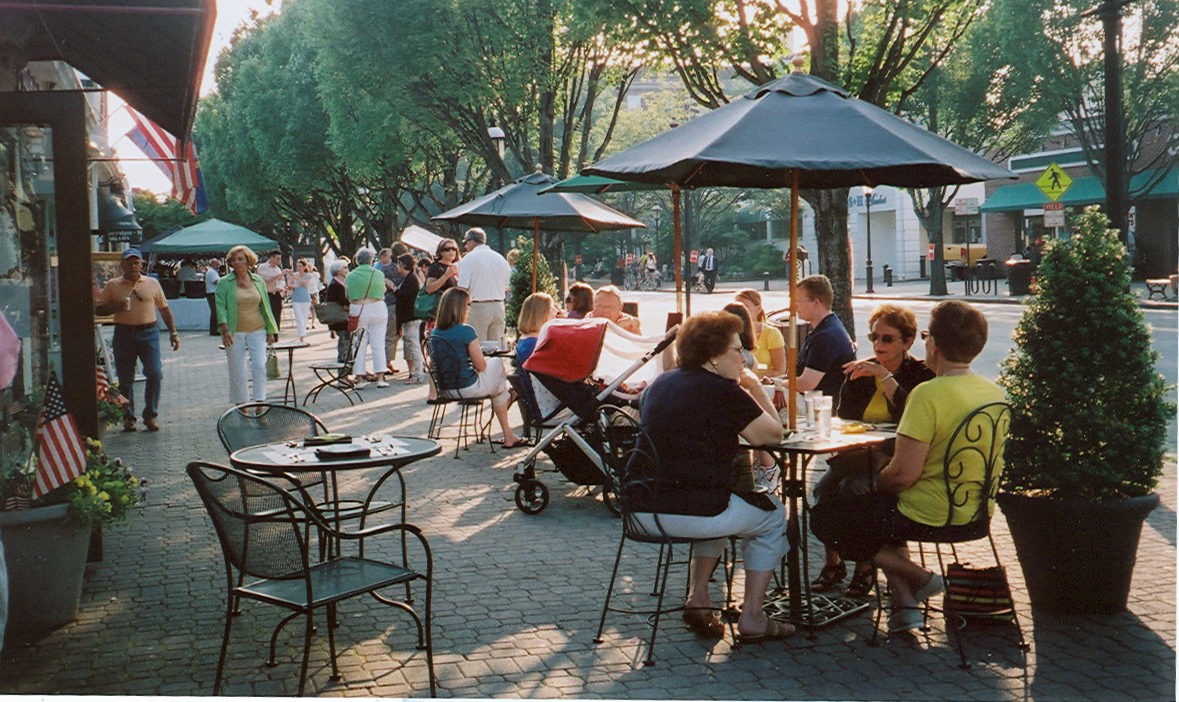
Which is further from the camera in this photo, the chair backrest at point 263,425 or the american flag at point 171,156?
the american flag at point 171,156

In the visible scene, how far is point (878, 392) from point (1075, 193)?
3728 centimetres

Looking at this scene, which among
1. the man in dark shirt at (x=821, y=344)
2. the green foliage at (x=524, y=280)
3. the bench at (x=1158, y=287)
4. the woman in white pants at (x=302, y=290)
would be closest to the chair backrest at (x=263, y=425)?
the man in dark shirt at (x=821, y=344)

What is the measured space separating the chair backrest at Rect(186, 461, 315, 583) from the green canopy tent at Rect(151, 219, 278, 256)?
2770 cm

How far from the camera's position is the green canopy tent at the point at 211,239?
3206cm

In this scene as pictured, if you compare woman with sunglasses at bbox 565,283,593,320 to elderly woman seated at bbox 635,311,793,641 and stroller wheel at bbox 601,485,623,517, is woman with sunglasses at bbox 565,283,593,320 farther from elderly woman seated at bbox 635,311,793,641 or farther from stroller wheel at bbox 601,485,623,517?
elderly woman seated at bbox 635,311,793,641

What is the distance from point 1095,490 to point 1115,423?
309mm

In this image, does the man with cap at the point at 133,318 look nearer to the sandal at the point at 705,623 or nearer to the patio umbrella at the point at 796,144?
the patio umbrella at the point at 796,144

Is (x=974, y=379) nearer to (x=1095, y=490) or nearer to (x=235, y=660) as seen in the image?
(x=1095, y=490)

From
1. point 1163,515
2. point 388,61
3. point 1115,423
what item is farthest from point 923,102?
point 1115,423

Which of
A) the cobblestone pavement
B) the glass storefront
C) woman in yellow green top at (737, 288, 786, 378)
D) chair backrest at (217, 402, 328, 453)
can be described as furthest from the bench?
the glass storefront

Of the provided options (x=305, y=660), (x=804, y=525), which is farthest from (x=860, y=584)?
(x=305, y=660)

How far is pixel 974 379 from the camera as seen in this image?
17.1 ft

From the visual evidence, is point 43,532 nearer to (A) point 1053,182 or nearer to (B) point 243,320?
(B) point 243,320

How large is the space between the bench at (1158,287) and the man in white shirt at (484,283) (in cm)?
1748
